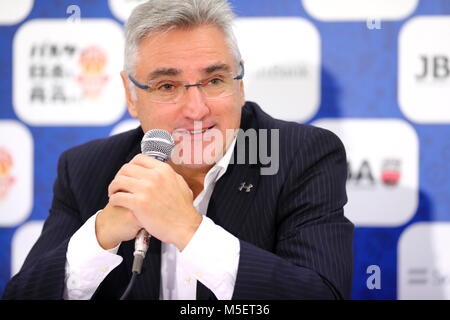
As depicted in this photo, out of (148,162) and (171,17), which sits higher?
(171,17)

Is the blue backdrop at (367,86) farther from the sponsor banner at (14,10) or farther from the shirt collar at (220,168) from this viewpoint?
the shirt collar at (220,168)

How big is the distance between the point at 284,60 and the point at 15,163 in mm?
1337

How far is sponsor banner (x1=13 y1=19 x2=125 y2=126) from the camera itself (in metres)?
2.35

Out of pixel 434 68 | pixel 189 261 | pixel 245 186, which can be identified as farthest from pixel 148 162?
pixel 434 68

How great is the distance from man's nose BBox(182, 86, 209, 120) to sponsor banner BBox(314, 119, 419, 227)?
31.9 inches

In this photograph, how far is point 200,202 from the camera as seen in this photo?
184 cm

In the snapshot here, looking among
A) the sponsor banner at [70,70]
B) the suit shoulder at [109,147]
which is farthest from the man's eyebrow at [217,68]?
the sponsor banner at [70,70]

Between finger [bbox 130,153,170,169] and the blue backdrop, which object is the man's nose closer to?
finger [bbox 130,153,170,169]

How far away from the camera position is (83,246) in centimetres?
150

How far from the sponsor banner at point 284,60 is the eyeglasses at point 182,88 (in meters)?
0.59

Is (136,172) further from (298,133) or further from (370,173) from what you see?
(370,173)

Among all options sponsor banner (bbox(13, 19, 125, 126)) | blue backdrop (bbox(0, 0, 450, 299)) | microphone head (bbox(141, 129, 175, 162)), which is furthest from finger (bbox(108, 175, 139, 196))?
blue backdrop (bbox(0, 0, 450, 299))

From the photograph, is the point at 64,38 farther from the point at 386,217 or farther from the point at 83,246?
the point at 386,217
